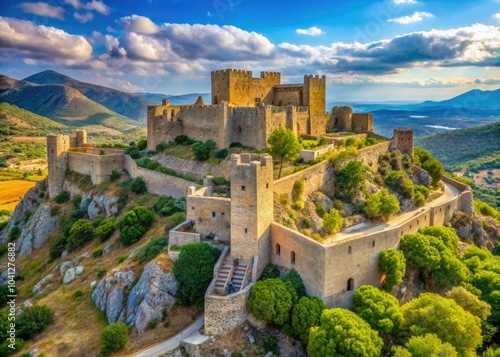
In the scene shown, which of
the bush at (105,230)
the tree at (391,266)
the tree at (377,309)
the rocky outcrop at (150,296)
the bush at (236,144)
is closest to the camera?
the tree at (377,309)

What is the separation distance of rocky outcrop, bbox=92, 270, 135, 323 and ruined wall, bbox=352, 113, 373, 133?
3614cm

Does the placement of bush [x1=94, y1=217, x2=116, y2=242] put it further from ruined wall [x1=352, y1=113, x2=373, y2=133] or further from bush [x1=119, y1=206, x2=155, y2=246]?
ruined wall [x1=352, y1=113, x2=373, y2=133]

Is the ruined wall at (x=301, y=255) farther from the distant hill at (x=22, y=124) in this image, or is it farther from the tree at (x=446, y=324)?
the distant hill at (x=22, y=124)

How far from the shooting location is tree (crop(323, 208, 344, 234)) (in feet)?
106

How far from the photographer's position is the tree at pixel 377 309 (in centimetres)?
2353

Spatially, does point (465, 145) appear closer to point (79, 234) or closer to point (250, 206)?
point (79, 234)

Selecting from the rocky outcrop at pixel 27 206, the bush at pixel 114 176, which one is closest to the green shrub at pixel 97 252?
the bush at pixel 114 176

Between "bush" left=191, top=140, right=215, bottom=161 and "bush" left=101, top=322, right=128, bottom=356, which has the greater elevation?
"bush" left=191, top=140, right=215, bottom=161

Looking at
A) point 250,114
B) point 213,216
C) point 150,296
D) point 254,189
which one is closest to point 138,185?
point 250,114

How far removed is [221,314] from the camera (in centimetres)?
2389

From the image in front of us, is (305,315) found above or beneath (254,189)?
beneath

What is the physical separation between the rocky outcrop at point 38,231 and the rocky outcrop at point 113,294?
19.8 metres

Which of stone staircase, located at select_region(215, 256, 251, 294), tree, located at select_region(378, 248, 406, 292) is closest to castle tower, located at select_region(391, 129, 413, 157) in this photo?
tree, located at select_region(378, 248, 406, 292)

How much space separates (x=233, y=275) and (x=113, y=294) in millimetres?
9005
